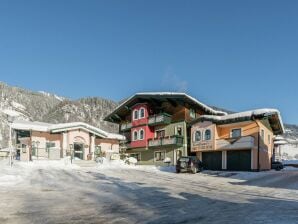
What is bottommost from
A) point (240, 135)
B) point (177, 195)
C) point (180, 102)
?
point (177, 195)

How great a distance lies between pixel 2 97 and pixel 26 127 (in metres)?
136

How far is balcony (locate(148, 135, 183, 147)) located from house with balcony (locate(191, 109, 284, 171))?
2733 mm

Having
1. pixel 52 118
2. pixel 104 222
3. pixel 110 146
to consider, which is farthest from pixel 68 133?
pixel 52 118

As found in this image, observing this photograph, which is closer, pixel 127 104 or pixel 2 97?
pixel 127 104

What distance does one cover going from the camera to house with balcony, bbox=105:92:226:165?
46.2 metres

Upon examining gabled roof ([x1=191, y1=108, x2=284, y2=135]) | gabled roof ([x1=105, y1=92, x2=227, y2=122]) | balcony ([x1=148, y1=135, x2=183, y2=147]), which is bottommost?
balcony ([x1=148, y1=135, x2=183, y2=147])

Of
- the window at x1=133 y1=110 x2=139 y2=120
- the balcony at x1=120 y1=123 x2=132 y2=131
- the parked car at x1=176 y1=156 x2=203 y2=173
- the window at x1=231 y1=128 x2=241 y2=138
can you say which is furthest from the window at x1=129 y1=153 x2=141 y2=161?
the parked car at x1=176 y1=156 x2=203 y2=173

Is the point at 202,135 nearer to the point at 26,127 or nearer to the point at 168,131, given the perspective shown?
the point at 168,131

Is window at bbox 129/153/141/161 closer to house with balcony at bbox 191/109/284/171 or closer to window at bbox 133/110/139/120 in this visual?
window at bbox 133/110/139/120

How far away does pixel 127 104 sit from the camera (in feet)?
173

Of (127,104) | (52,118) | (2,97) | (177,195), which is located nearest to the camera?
(177,195)

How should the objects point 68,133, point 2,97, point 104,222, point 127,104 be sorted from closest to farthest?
point 104,222 < point 68,133 < point 127,104 < point 2,97

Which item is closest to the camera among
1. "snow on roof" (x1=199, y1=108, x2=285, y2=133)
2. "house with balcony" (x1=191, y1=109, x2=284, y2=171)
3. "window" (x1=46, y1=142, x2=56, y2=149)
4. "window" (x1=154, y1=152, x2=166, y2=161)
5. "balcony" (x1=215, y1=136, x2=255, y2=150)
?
"balcony" (x1=215, y1=136, x2=255, y2=150)

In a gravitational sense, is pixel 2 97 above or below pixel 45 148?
above
